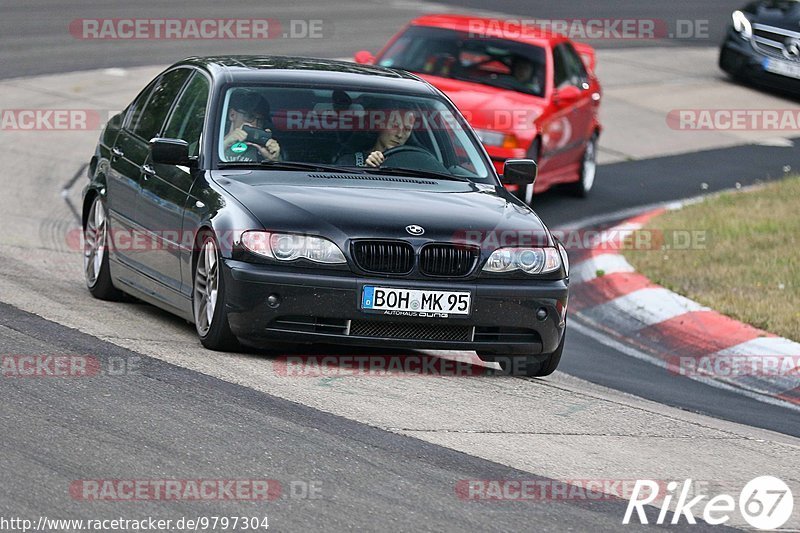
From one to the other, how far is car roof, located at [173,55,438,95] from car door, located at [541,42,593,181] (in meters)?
5.60

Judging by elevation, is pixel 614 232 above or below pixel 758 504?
below

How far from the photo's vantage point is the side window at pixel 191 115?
8.91 m

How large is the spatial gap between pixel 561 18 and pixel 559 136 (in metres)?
14.6

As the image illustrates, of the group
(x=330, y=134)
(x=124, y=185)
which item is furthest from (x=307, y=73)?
(x=124, y=185)

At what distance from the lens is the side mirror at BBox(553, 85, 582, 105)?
15.4 m

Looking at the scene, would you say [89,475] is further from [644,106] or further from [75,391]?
[644,106]

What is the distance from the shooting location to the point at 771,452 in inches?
273

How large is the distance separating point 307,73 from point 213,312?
180cm

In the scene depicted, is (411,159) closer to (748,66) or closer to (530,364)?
(530,364)

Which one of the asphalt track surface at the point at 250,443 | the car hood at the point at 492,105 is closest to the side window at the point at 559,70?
the car hood at the point at 492,105

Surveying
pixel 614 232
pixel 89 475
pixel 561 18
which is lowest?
pixel 561 18

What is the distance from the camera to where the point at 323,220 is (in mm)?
7773

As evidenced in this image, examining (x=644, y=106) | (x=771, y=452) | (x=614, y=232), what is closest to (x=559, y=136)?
(x=614, y=232)

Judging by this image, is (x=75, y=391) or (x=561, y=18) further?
(x=561, y=18)
